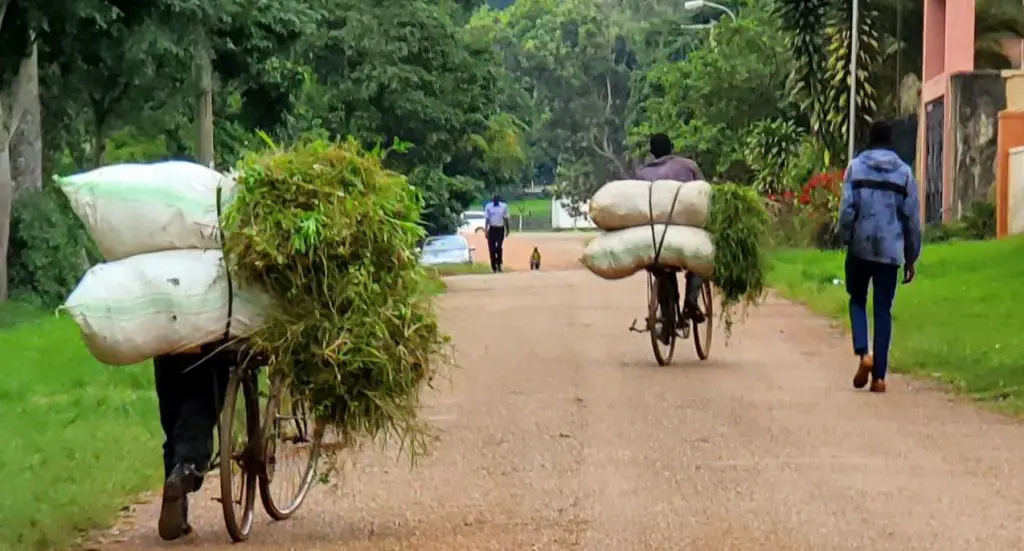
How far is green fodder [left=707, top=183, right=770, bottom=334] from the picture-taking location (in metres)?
14.6

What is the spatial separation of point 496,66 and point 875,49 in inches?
358

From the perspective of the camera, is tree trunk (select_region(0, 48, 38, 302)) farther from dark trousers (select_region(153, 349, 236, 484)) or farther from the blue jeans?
dark trousers (select_region(153, 349, 236, 484))

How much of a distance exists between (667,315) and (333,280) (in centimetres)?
791

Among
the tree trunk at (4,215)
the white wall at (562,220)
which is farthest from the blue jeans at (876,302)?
the white wall at (562,220)

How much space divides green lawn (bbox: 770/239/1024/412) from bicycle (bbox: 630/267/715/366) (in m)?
1.64

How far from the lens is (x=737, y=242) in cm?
1462

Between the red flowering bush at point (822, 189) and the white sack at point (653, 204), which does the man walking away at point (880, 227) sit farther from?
the red flowering bush at point (822, 189)

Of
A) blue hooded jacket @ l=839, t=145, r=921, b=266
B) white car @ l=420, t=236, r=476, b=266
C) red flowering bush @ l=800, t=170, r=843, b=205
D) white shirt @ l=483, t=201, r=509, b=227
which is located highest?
blue hooded jacket @ l=839, t=145, r=921, b=266

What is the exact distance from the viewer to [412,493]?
9.03 meters

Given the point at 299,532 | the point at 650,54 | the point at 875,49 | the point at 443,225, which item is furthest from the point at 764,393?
the point at 650,54

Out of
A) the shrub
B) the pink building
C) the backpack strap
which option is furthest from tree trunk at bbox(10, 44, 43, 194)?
the pink building

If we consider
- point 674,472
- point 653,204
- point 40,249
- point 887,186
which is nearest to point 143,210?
point 674,472

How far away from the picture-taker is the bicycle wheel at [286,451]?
7809 mm

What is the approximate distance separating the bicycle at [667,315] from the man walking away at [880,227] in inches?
86.3
